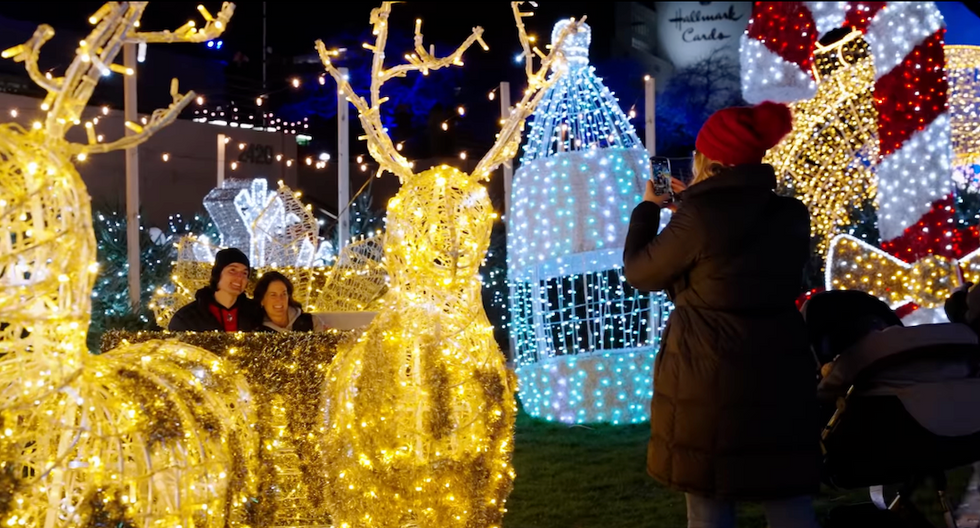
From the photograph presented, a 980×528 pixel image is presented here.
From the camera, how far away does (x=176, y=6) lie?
15.6 metres

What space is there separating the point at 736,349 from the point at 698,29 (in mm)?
23138

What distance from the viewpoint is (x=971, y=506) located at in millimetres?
4445

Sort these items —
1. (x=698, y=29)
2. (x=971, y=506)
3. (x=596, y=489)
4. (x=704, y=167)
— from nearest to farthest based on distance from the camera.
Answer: (x=704, y=167) < (x=971, y=506) < (x=596, y=489) < (x=698, y=29)

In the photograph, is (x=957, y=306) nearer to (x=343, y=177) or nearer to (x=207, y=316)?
(x=207, y=316)

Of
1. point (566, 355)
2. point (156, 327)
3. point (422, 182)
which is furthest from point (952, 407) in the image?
point (156, 327)

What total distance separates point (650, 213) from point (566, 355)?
13.8ft

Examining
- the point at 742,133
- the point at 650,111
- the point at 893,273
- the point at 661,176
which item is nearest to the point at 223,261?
the point at 661,176

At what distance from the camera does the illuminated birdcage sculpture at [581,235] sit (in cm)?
725

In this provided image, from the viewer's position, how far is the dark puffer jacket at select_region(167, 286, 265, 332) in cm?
504

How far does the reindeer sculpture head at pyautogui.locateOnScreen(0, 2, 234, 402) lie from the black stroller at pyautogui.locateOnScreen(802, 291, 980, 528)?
2.17 meters

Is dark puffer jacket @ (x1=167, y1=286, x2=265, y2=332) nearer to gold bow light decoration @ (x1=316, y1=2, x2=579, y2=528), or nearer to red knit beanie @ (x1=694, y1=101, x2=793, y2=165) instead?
gold bow light decoration @ (x1=316, y1=2, x2=579, y2=528)

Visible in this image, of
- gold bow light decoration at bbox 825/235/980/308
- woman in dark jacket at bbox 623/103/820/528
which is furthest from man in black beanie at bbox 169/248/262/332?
gold bow light decoration at bbox 825/235/980/308

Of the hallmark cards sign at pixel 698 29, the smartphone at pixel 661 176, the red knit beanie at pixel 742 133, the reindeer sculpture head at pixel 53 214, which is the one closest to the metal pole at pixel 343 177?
the smartphone at pixel 661 176

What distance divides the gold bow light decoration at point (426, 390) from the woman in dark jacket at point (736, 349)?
27.5 inches
